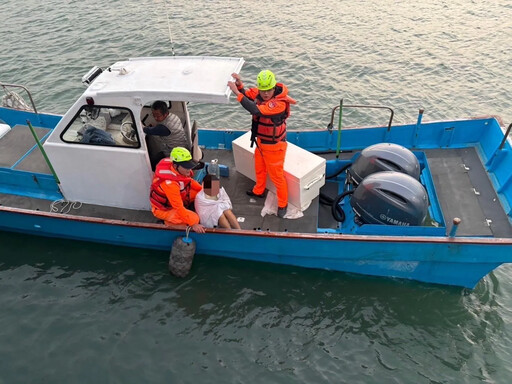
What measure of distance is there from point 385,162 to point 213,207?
2527 millimetres

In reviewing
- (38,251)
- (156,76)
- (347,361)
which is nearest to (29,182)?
(38,251)

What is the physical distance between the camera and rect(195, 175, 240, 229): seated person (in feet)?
18.1

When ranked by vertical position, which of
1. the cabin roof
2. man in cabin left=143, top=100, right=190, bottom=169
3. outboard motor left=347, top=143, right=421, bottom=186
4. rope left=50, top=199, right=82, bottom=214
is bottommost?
rope left=50, top=199, right=82, bottom=214

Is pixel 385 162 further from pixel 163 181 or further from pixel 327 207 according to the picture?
pixel 163 181

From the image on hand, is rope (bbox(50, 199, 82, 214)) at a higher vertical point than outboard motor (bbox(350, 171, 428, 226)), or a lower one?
lower

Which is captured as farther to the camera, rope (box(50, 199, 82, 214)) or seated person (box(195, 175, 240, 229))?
rope (box(50, 199, 82, 214))

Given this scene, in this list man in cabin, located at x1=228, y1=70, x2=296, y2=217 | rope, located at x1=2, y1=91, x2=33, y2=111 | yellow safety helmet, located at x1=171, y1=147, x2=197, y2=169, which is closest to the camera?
yellow safety helmet, located at x1=171, y1=147, x2=197, y2=169

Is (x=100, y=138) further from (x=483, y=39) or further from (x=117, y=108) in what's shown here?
(x=483, y=39)

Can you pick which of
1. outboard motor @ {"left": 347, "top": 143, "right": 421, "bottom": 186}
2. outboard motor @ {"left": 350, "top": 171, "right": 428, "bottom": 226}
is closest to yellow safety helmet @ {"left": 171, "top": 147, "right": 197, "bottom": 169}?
outboard motor @ {"left": 350, "top": 171, "right": 428, "bottom": 226}

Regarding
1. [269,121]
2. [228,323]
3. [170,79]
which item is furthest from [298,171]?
[228,323]

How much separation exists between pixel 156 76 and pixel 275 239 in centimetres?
278

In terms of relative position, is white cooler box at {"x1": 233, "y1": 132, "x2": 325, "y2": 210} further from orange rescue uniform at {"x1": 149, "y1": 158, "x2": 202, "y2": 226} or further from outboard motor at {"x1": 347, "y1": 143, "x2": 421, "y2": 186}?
orange rescue uniform at {"x1": 149, "y1": 158, "x2": 202, "y2": 226}

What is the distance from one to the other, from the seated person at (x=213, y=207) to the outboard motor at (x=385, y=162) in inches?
78.5

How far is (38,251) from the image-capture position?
6680 mm
